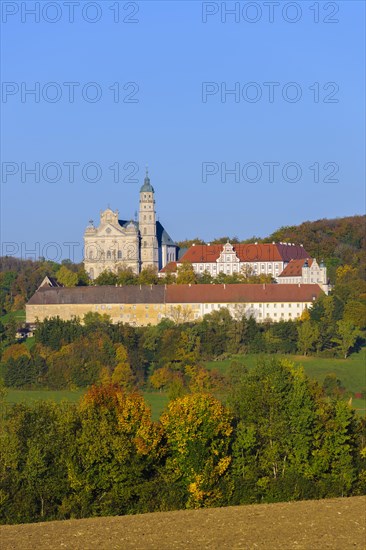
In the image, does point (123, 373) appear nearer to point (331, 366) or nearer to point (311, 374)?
point (311, 374)

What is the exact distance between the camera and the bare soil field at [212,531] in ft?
75.5

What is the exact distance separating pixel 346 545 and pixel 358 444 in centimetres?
1143

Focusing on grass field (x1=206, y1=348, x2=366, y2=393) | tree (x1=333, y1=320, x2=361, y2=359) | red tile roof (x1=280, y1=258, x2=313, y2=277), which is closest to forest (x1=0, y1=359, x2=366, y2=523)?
grass field (x1=206, y1=348, x2=366, y2=393)

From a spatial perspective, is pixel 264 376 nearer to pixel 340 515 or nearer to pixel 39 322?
pixel 340 515

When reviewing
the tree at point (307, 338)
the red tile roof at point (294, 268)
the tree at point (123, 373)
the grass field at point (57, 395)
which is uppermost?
the red tile roof at point (294, 268)

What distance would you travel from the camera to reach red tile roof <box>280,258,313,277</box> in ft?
284

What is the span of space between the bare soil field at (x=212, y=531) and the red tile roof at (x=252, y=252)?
206ft

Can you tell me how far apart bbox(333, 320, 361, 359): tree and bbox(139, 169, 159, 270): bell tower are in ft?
78.8

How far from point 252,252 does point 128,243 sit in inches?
343

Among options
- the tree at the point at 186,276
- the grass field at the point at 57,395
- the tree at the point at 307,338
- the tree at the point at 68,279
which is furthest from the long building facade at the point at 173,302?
the grass field at the point at 57,395

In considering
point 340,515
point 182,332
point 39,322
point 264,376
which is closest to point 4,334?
point 39,322

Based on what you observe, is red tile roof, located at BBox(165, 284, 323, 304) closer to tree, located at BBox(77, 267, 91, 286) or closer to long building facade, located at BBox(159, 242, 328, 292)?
long building facade, located at BBox(159, 242, 328, 292)

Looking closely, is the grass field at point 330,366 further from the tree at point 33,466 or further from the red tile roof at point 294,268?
the tree at point 33,466

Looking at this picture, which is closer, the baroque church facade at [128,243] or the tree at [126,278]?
the tree at [126,278]
